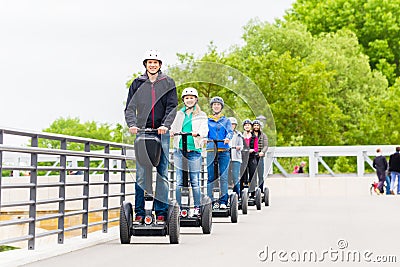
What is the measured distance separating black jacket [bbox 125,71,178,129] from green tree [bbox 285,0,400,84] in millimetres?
58076

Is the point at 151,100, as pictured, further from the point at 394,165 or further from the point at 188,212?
the point at 394,165

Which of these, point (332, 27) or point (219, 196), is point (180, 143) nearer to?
point (219, 196)

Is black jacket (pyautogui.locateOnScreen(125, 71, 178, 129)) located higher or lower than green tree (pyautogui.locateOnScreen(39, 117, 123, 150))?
lower

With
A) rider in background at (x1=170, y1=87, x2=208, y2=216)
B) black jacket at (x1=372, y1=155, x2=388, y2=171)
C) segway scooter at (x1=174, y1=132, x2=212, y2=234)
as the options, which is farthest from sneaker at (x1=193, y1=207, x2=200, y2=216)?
black jacket at (x1=372, y1=155, x2=388, y2=171)

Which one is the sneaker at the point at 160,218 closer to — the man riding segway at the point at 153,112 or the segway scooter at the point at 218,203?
the man riding segway at the point at 153,112

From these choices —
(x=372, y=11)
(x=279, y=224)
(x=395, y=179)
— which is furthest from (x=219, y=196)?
(x=372, y=11)

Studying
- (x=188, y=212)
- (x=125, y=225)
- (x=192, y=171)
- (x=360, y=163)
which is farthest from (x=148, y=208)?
(x=360, y=163)

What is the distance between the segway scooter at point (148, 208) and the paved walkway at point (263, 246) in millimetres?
186

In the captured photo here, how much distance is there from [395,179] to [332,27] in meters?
40.7

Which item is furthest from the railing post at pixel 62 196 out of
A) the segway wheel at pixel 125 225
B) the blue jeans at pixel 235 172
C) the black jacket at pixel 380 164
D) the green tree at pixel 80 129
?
the green tree at pixel 80 129

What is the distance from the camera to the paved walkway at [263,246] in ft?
30.8

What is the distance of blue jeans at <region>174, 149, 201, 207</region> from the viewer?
40.0 feet

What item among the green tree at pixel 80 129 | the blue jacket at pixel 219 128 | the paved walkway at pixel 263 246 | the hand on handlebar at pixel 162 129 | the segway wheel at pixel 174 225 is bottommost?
the paved walkway at pixel 263 246

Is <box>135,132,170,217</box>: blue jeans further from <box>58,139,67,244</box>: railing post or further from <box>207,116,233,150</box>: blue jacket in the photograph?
<box>207,116,233,150</box>: blue jacket
